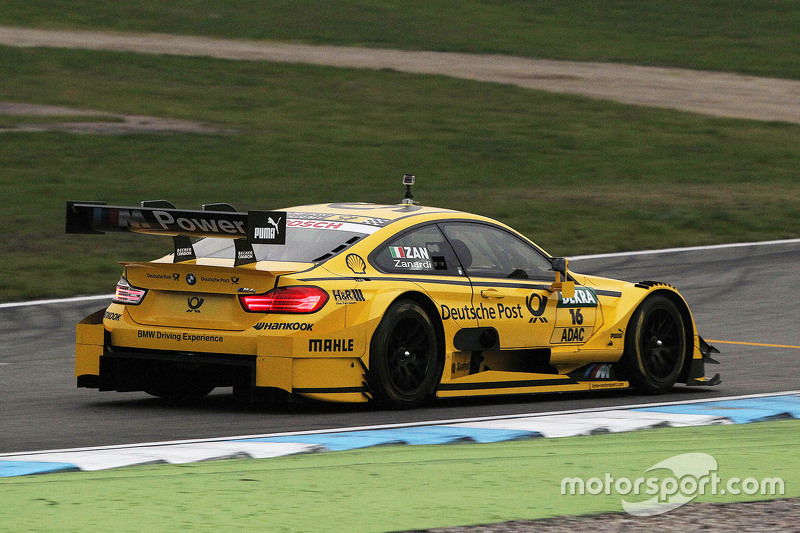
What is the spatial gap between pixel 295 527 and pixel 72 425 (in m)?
3.23

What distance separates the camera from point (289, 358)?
8.25 m

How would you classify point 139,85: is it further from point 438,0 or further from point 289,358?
point 289,358

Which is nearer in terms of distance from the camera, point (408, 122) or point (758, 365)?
point (758, 365)

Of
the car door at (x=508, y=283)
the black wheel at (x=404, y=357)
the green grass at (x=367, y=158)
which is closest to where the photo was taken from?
the black wheel at (x=404, y=357)

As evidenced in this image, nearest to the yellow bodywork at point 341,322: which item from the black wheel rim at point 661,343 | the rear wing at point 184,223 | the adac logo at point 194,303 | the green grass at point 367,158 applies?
the adac logo at point 194,303

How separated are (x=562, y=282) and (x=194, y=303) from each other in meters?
2.64

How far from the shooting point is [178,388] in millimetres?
9289

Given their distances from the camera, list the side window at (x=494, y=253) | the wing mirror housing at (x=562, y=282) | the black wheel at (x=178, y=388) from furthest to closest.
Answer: the wing mirror housing at (x=562, y=282) → the side window at (x=494, y=253) → the black wheel at (x=178, y=388)

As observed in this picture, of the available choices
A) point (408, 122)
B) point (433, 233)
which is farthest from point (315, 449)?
point (408, 122)

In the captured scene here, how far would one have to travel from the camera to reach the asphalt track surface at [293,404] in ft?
26.2

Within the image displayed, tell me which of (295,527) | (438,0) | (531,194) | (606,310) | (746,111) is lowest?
(295,527)

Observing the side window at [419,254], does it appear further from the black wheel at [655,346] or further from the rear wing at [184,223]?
the black wheel at [655,346]

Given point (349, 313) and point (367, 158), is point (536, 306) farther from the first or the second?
point (367, 158)

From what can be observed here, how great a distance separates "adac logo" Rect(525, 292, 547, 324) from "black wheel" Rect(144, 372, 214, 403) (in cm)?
214
